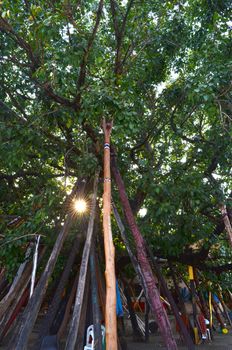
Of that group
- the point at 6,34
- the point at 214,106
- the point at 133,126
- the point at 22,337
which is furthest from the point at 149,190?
the point at 6,34

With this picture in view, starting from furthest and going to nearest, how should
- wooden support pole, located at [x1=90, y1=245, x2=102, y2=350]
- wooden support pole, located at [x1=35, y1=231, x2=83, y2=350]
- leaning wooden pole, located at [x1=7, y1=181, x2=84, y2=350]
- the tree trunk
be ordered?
wooden support pole, located at [x1=35, y1=231, x2=83, y2=350], wooden support pole, located at [x1=90, y1=245, x2=102, y2=350], leaning wooden pole, located at [x1=7, y1=181, x2=84, y2=350], the tree trunk

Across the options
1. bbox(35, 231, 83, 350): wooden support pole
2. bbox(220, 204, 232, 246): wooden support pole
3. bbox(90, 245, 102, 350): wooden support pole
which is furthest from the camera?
bbox(220, 204, 232, 246): wooden support pole

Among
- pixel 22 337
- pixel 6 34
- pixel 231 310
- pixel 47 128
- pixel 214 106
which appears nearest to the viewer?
pixel 22 337

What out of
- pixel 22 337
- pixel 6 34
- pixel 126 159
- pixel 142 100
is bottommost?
pixel 22 337

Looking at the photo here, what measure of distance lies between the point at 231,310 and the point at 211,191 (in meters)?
7.28

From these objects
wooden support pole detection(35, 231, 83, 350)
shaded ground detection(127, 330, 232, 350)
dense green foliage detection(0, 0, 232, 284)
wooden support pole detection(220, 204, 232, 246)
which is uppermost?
dense green foliage detection(0, 0, 232, 284)

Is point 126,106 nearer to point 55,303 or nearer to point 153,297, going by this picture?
point 153,297

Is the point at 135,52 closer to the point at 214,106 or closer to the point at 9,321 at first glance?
the point at 214,106

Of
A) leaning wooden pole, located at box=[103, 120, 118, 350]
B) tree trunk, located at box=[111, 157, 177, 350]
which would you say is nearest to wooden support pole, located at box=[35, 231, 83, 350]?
tree trunk, located at box=[111, 157, 177, 350]

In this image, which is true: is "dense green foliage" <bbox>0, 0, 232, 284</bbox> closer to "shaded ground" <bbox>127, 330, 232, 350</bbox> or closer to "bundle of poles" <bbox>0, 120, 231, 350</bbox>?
"bundle of poles" <bbox>0, 120, 231, 350</bbox>

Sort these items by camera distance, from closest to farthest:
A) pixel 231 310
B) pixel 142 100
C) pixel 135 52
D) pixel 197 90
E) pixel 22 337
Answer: pixel 22 337, pixel 197 90, pixel 135 52, pixel 142 100, pixel 231 310

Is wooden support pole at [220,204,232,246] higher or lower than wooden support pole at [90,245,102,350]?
higher

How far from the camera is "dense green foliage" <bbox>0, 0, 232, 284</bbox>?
4.00 m

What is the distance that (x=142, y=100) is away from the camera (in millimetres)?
6469
